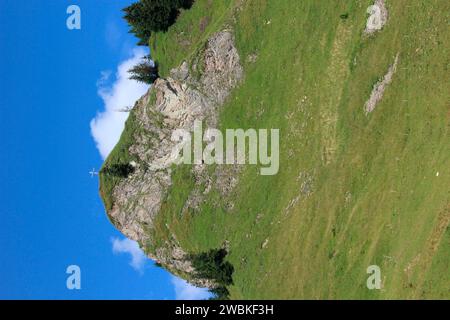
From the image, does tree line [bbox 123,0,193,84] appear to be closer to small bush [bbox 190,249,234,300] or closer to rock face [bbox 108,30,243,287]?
rock face [bbox 108,30,243,287]

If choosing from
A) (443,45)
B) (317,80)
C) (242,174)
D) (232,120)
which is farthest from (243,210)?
(443,45)

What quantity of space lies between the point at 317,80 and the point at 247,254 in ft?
75.6

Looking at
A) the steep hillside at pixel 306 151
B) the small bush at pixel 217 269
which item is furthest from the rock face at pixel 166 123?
the small bush at pixel 217 269

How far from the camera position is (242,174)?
9038cm

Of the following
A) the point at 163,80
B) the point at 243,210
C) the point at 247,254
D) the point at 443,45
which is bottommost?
the point at 247,254

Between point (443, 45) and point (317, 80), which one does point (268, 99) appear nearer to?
point (317, 80)

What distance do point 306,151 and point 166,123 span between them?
31.6 meters

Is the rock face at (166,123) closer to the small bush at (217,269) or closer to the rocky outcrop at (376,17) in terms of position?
the small bush at (217,269)

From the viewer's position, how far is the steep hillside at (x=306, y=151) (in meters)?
59.2

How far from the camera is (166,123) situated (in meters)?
104

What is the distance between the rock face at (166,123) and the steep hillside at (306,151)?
224mm

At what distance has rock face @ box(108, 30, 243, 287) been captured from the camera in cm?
9719

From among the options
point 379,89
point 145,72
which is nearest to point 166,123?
point 145,72

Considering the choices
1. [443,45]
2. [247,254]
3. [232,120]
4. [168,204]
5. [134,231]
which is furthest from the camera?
[134,231]
